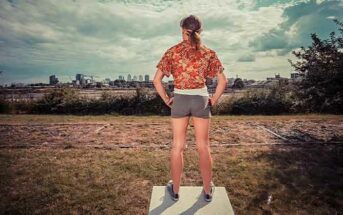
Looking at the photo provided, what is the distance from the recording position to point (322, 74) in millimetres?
10000

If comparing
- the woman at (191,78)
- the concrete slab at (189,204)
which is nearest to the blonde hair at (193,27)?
the woman at (191,78)

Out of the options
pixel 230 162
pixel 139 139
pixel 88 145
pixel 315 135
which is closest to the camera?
pixel 230 162

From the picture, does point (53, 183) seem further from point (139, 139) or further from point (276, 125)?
point (276, 125)

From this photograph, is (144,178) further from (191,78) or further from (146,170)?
(191,78)

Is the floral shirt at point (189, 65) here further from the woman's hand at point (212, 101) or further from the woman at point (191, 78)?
the woman's hand at point (212, 101)

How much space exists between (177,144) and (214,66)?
1.16 meters

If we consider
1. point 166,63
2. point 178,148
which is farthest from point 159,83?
point 178,148

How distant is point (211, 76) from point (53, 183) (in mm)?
4087

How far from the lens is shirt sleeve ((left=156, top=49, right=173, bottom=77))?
420 centimetres

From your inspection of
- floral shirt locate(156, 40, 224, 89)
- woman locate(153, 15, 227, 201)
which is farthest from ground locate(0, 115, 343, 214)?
floral shirt locate(156, 40, 224, 89)

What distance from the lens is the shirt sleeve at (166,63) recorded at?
4.20m

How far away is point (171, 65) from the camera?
423 centimetres

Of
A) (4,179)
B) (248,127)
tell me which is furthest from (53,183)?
(248,127)

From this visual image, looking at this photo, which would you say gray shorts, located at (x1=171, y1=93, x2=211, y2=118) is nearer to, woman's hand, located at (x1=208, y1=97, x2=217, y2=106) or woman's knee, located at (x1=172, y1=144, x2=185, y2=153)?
woman's hand, located at (x1=208, y1=97, x2=217, y2=106)
